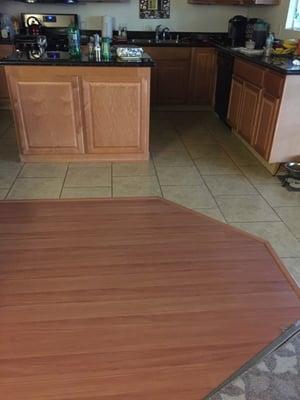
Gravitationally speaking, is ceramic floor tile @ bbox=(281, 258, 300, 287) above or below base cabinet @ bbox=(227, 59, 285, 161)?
below

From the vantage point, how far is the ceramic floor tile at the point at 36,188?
2678mm

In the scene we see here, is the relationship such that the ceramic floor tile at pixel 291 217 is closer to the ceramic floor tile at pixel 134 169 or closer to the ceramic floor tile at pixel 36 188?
the ceramic floor tile at pixel 134 169

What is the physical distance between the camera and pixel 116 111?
9.95 feet

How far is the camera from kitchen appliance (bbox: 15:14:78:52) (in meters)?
4.59

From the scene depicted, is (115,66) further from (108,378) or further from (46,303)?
(108,378)

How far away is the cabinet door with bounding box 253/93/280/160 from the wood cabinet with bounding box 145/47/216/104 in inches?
72.4

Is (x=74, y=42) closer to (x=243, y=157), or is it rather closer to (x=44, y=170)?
(x=44, y=170)

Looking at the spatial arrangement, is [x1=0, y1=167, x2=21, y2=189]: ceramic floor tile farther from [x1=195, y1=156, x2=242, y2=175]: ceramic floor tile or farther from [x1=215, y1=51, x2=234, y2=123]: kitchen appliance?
[x1=215, y1=51, x2=234, y2=123]: kitchen appliance

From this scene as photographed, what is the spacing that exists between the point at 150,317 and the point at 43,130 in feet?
6.95

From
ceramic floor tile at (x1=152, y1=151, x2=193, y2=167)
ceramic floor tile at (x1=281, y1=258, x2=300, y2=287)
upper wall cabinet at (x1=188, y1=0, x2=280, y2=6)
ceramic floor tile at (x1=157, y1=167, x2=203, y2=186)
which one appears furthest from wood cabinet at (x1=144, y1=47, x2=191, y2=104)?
ceramic floor tile at (x1=281, y1=258, x2=300, y2=287)

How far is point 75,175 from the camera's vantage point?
9.93 ft

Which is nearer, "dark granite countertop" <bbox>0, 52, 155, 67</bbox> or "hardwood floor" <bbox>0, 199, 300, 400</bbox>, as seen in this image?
"hardwood floor" <bbox>0, 199, 300, 400</bbox>

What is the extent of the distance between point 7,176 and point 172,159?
1.55 metres

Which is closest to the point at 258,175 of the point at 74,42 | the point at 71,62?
the point at 71,62
